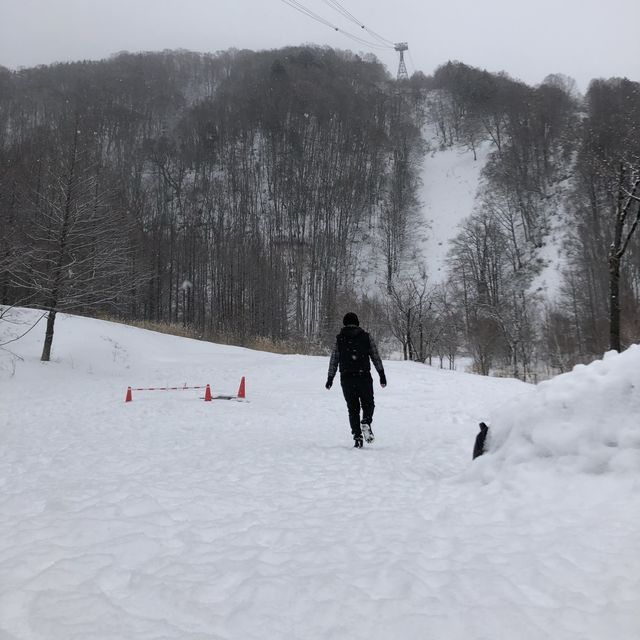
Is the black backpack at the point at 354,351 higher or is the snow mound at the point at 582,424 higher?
the black backpack at the point at 354,351

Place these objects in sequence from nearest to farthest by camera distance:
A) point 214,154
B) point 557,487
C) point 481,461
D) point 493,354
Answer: point 557,487
point 481,461
point 493,354
point 214,154

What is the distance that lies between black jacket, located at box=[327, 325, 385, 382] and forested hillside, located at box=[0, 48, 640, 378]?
1653 cm

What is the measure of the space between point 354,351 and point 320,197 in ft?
172

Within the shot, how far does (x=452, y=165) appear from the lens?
2365 inches

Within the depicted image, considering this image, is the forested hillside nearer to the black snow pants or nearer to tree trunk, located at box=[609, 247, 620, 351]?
tree trunk, located at box=[609, 247, 620, 351]

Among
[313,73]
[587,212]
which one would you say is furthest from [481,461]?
[313,73]

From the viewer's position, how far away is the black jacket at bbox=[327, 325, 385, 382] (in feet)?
20.8

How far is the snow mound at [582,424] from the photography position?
3512mm

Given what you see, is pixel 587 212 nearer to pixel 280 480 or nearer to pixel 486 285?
pixel 486 285

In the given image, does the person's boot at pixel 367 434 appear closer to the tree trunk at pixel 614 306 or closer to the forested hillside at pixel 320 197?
the tree trunk at pixel 614 306

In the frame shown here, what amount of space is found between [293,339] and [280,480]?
121 ft

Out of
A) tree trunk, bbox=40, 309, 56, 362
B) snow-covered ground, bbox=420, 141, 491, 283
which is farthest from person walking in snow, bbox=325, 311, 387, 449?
snow-covered ground, bbox=420, 141, 491, 283

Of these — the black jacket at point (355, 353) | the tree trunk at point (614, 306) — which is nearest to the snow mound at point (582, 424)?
the black jacket at point (355, 353)

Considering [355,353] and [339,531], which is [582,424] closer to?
[339,531]
